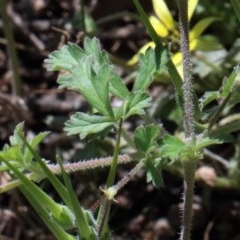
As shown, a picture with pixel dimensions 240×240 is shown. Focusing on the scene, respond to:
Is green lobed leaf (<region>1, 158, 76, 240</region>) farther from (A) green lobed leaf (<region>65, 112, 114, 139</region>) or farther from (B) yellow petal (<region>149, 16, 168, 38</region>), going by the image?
(B) yellow petal (<region>149, 16, 168, 38</region>)

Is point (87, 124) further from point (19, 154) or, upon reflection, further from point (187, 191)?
point (187, 191)

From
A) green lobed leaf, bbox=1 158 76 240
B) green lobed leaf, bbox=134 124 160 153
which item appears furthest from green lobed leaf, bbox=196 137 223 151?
green lobed leaf, bbox=1 158 76 240

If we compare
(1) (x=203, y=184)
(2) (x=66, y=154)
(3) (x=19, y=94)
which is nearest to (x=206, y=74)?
(1) (x=203, y=184)

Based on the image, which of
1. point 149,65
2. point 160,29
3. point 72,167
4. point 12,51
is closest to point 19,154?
point 72,167

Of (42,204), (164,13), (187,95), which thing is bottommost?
(42,204)

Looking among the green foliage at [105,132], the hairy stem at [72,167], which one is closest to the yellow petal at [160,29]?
the green foliage at [105,132]

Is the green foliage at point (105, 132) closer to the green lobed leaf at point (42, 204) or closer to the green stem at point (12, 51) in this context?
the green lobed leaf at point (42, 204)
